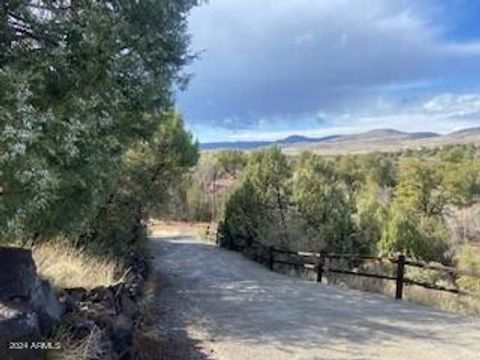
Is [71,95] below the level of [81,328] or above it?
above

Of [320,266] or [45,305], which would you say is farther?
[320,266]

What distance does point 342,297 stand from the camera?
14.9 metres

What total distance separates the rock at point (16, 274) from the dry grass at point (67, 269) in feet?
7.97

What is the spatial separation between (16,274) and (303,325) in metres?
6.00

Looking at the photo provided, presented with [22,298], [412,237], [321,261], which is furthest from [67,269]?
[412,237]

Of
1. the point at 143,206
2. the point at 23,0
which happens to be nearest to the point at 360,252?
the point at 143,206

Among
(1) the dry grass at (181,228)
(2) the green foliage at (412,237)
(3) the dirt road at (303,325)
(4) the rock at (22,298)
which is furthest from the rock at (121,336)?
(1) the dry grass at (181,228)

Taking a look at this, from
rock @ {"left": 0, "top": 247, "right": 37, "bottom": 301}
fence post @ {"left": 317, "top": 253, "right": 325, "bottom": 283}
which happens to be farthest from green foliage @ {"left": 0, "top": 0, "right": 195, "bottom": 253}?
fence post @ {"left": 317, "top": 253, "right": 325, "bottom": 283}

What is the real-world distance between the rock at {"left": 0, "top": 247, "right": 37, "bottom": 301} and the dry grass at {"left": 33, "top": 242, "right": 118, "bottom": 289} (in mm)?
2428

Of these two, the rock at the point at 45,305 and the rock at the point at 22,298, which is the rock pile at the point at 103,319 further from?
the rock at the point at 22,298

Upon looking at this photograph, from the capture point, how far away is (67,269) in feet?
33.1

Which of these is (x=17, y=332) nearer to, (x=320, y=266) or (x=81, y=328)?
(x=81, y=328)

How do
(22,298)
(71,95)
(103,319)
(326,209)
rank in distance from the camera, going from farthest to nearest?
(326,209), (71,95), (103,319), (22,298)

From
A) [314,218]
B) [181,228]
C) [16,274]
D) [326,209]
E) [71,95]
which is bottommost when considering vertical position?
[181,228]
